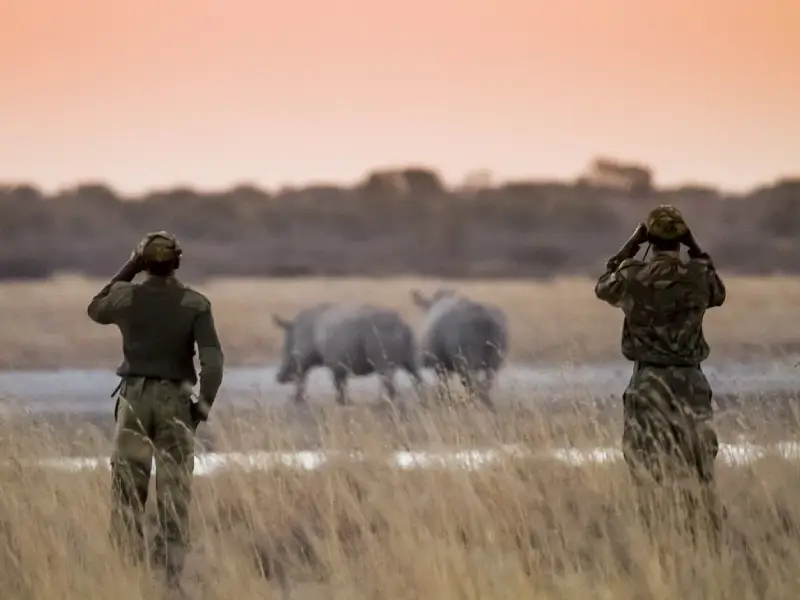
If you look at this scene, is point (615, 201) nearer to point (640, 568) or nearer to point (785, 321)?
point (785, 321)

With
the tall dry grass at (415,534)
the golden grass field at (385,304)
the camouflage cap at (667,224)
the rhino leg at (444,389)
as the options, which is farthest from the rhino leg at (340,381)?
the camouflage cap at (667,224)

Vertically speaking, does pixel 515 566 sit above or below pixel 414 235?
below

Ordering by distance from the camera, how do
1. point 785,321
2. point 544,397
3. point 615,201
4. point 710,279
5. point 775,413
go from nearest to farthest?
point 710,279
point 775,413
point 544,397
point 785,321
point 615,201

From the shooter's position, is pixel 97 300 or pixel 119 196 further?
pixel 119 196

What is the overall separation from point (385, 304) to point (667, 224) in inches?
242

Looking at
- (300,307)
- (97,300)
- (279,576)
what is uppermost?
(97,300)

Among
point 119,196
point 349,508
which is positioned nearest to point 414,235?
point 119,196

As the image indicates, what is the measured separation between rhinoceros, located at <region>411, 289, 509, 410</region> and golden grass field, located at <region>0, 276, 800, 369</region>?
0.19 metres

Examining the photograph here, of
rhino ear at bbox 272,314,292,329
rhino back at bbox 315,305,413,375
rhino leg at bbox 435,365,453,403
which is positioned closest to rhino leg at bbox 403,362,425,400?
rhino back at bbox 315,305,413,375

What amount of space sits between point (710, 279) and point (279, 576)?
2388 millimetres

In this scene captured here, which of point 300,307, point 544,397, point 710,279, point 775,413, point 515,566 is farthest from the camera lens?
point 300,307

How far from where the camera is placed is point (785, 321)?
9.16 meters

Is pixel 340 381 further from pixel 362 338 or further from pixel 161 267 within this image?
pixel 161 267

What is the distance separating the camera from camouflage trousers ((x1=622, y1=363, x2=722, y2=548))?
4230 mm
